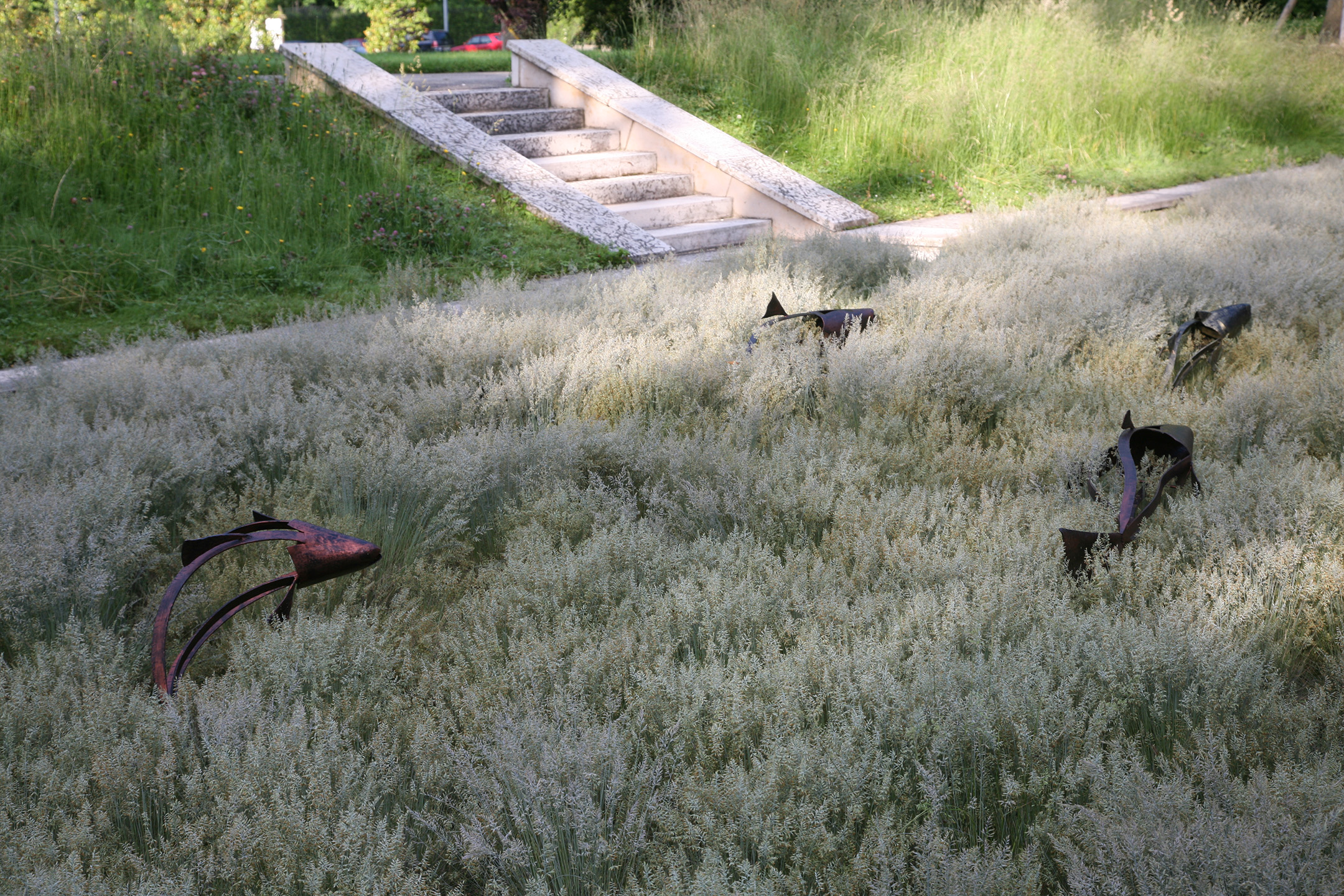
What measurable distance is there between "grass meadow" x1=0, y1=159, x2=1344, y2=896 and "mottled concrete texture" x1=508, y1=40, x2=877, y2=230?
13.7 ft

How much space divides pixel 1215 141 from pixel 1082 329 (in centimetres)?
905

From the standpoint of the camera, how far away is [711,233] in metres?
8.19

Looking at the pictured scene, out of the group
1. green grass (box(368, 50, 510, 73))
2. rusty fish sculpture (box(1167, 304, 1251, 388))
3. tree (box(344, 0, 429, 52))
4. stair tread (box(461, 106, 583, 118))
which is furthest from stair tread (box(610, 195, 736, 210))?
tree (box(344, 0, 429, 52))

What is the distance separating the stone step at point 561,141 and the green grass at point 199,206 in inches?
43.8

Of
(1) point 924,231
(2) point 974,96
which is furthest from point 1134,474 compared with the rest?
(2) point 974,96

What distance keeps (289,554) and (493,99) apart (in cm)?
842

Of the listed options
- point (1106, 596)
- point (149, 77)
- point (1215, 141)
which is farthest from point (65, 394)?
point (1215, 141)

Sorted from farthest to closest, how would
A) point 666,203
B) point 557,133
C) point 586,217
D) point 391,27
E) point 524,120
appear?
point 391,27, point 524,120, point 557,133, point 666,203, point 586,217

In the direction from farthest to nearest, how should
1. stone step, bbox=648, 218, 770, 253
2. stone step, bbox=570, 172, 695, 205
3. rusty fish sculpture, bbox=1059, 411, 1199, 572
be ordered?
stone step, bbox=570, 172, 695, 205 → stone step, bbox=648, 218, 770, 253 → rusty fish sculpture, bbox=1059, 411, 1199, 572

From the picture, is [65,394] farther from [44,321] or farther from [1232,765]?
[1232,765]

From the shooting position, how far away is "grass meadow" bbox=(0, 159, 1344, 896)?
171cm

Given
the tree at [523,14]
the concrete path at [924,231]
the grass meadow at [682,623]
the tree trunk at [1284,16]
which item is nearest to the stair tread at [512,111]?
the concrete path at [924,231]

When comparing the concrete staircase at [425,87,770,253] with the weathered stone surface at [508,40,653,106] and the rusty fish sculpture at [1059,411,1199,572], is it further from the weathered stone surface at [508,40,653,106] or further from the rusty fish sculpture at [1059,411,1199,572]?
the rusty fish sculpture at [1059,411,1199,572]

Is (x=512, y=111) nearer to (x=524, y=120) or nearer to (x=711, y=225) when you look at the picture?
(x=524, y=120)
